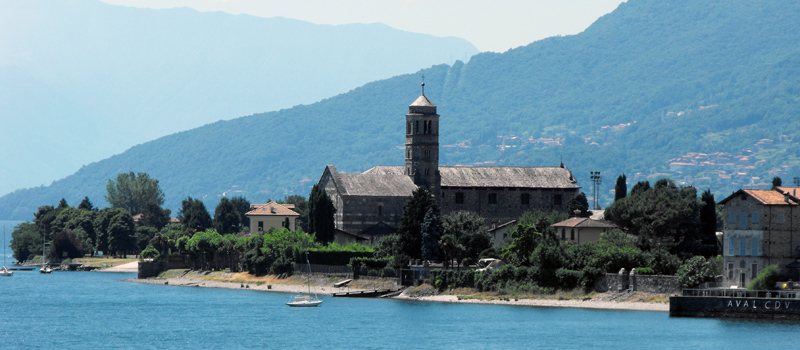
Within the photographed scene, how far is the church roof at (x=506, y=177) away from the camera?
13962 centimetres

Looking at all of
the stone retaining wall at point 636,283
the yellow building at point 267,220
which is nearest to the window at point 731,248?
the stone retaining wall at point 636,283

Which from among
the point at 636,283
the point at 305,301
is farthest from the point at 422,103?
the point at 636,283

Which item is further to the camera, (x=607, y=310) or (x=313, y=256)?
(x=313, y=256)

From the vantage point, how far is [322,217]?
122000mm

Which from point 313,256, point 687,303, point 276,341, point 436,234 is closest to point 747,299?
point 687,303

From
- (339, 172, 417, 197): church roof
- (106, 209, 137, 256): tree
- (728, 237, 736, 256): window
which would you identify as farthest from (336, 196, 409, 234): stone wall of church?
(106, 209, 137, 256): tree

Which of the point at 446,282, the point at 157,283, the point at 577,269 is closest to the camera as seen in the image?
the point at 577,269

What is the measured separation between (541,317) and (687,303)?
10671 mm

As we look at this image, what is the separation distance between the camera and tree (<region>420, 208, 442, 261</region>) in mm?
101500

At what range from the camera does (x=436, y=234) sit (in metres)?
102

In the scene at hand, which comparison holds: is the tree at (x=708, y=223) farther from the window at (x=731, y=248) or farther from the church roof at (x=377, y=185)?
the church roof at (x=377, y=185)

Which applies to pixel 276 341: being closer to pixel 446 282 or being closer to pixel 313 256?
pixel 446 282

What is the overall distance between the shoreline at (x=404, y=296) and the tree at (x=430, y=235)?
4.62 metres

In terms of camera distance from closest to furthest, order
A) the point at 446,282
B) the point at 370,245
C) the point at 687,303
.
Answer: the point at 687,303 < the point at 446,282 < the point at 370,245
